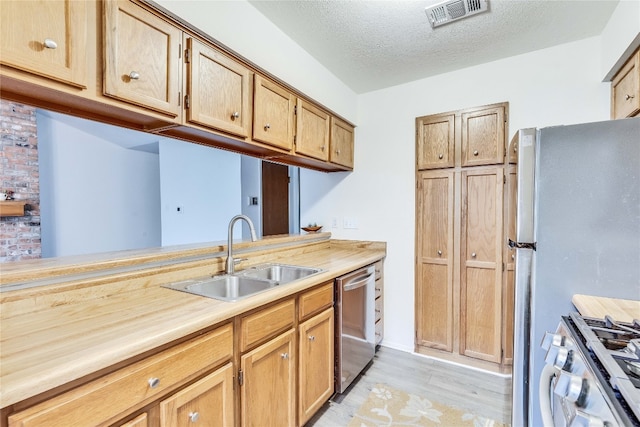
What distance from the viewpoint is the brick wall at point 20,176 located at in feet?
10.6

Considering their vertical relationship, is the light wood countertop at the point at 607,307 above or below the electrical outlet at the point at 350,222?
below

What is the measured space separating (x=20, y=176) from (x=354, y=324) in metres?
4.15

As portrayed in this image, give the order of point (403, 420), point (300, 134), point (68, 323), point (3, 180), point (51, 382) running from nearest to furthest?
point (51, 382), point (68, 323), point (403, 420), point (300, 134), point (3, 180)

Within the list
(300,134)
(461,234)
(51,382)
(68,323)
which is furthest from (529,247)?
(68,323)

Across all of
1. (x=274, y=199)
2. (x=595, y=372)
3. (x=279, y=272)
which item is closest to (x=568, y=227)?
(x=595, y=372)

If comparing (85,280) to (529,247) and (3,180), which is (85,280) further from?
(3,180)

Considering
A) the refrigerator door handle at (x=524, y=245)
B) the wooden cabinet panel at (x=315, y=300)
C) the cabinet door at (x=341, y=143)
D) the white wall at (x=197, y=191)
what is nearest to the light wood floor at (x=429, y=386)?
the wooden cabinet panel at (x=315, y=300)

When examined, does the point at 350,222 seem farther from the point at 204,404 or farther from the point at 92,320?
the point at 92,320

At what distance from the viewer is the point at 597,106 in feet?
6.51

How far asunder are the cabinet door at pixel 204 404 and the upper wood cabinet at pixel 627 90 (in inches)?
95.5

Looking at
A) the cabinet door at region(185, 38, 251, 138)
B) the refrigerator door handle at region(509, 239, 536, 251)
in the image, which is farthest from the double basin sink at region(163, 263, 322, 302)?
the refrigerator door handle at region(509, 239, 536, 251)

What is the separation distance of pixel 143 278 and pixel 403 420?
1.69 metres

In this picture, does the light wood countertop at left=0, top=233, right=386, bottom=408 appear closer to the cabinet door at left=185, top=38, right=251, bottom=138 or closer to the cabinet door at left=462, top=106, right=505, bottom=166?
the cabinet door at left=185, top=38, right=251, bottom=138

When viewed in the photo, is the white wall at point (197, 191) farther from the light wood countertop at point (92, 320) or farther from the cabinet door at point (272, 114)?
the light wood countertop at point (92, 320)
